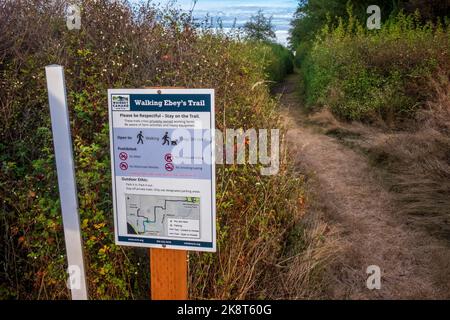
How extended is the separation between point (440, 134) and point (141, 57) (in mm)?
4092

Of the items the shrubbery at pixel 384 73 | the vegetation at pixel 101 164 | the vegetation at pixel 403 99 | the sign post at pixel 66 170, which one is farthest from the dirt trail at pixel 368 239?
the sign post at pixel 66 170

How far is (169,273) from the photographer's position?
8.07ft

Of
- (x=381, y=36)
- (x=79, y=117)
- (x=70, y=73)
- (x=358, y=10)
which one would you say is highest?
(x=358, y=10)

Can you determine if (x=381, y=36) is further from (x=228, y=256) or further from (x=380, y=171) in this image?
(x=228, y=256)

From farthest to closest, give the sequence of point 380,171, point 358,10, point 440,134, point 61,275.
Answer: point 358,10
point 380,171
point 440,134
point 61,275

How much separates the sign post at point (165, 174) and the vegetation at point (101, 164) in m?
0.71

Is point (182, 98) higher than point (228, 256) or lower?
higher

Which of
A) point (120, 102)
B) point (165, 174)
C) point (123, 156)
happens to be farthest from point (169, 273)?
point (120, 102)

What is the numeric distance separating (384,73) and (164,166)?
26.8ft

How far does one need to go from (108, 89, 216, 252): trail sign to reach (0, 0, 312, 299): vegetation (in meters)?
0.74

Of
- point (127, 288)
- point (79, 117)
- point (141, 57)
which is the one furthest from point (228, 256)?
point (141, 57)

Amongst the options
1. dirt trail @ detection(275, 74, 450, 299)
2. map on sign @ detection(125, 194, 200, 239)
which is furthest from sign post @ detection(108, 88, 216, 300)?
dirt trail @ detection(275, 74, 450, 299)

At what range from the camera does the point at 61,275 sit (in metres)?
3.07

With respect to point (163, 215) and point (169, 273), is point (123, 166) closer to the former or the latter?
point (163, 215)
